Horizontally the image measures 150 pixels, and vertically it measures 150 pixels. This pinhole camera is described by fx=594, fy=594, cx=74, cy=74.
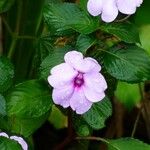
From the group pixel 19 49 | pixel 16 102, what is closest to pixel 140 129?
pixel 19 49

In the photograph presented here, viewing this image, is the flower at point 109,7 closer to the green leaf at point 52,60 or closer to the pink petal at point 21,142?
the green leaf at point 52,60

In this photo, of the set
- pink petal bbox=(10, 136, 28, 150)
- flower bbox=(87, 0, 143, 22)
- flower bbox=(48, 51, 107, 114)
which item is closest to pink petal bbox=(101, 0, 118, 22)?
flower bbox=(87, 0, 143, 22)

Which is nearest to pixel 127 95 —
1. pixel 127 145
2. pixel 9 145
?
pixel 127 145

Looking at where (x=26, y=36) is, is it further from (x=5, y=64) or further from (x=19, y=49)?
(x=5, y=64)

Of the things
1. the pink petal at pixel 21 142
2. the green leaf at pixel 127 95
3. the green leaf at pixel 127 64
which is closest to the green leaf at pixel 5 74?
the pink petal at pixel 21 142

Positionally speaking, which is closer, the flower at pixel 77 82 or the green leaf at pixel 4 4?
the flower at pixel 77 82

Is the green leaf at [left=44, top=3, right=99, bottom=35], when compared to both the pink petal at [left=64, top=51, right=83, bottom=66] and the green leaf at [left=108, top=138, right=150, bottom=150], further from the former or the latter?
the green leaf at [left=108, top=138, right=150, bottom=150]
